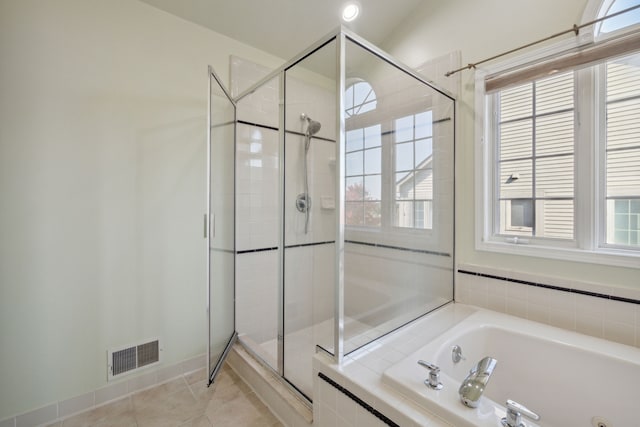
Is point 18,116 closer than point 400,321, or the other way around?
point 18,116

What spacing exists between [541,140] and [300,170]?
1.51 m

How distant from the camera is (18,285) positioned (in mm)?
1452

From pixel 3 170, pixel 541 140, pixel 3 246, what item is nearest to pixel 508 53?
pixel 541 140

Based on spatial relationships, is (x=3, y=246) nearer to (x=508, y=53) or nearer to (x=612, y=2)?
(x=508, y=53)

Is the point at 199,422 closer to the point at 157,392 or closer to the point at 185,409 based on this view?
the point at 185,409

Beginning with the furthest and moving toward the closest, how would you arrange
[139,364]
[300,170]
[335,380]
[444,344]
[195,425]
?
1. [139,364]
2. [300,170]
3. [195,425]
4. [444,344]
5. [335,380]

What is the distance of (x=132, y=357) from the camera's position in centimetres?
179

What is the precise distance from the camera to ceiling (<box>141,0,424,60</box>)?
76.2 inches

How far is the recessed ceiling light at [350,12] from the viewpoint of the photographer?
7.00 feet

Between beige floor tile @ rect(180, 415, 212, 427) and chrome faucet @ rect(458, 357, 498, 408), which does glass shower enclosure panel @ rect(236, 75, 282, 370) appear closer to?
beige floor tile @ rect(180, 415, 212, 427)

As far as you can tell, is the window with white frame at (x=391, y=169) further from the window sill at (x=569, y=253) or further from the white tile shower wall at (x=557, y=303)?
the white tile shower wall at (x=557, y=303)

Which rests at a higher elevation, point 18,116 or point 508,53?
point 508,53

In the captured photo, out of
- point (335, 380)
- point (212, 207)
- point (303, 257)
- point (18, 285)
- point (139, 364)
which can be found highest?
point (212, 207)

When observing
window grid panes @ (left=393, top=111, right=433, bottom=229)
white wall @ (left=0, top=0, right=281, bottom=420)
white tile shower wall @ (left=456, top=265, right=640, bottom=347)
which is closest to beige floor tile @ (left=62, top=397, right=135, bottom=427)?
white wall @ (left=0, top=0, right=281, bottom=420)
